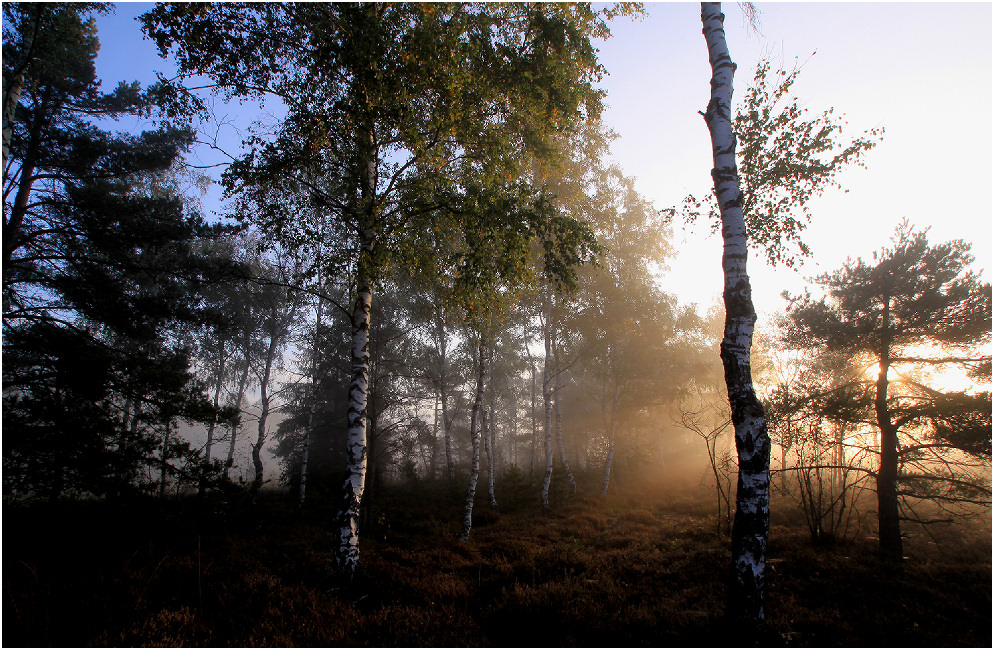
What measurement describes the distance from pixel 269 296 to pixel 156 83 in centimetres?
1034

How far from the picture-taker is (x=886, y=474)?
10625mm

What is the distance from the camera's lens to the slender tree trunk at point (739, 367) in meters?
5.17

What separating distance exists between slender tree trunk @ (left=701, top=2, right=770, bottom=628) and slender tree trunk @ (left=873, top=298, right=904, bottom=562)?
8244 millimetres

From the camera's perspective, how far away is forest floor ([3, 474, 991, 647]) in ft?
18.1

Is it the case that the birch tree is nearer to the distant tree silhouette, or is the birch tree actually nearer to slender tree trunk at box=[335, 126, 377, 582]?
slender tree trunk at box=[335, 126, 377, 582]

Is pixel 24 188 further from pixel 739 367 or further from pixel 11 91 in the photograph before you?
pixel 739 367

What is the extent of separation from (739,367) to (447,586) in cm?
662

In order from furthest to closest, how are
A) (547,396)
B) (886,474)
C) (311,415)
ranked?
(311,415)
(547,396)
(886,474)

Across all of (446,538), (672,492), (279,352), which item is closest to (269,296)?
(279,352)

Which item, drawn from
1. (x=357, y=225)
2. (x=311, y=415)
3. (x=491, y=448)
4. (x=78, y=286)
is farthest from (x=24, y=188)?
(x=491, y=448)

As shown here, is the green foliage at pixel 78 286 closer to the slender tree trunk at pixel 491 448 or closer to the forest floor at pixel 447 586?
the forest floor at pixel 447 586

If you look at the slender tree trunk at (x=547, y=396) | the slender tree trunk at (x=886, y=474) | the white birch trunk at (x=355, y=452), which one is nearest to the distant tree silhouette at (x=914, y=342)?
the slender tree trunk at (x=886, y=474)

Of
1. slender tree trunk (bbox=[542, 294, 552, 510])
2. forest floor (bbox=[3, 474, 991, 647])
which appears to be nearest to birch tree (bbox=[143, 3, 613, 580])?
forest floor (bbox=[3, 474, 991, 647])

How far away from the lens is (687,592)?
23.1ft
